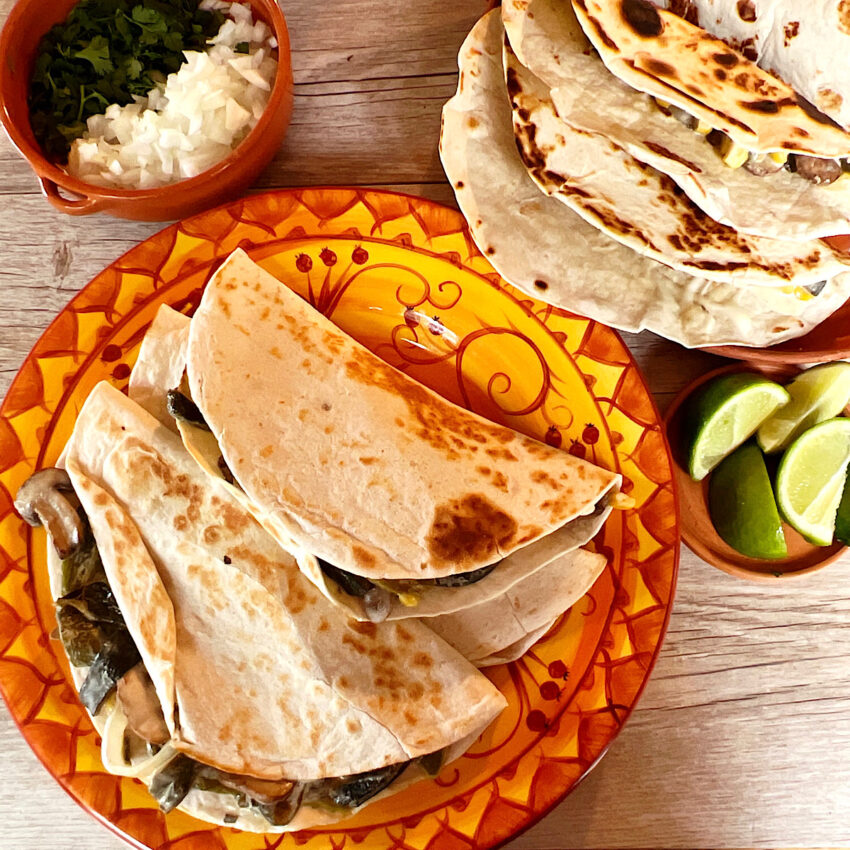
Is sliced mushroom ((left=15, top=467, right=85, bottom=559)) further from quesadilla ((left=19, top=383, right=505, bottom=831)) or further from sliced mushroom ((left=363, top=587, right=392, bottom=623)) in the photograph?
sliced mushroom ((left=363, top=587, right=392, bottom=623))

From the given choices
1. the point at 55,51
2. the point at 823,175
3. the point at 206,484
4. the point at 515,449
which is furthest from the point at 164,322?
the point at 823,175

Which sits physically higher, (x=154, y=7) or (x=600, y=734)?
(x=154, y=7)

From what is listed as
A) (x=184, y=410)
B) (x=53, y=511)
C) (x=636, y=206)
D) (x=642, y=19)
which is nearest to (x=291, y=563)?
(x=184, y=410)

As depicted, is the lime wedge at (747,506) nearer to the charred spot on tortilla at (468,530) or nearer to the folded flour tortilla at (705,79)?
the charred spot on tortilla at (468,530)

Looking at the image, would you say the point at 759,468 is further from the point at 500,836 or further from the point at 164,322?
the point at 164,322

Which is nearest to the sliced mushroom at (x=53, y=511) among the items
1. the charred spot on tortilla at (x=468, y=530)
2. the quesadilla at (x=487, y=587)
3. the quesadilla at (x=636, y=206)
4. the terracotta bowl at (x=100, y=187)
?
the quesadilla at (x=487, y=587)

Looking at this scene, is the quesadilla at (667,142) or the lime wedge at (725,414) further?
the lime wedge at (725,414)

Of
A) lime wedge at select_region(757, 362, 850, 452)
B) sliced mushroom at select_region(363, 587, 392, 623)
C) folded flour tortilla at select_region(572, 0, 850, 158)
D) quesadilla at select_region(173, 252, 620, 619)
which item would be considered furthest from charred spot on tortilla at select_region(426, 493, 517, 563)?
folded flour tortilla at select_region(572, 0, 850, 158)
